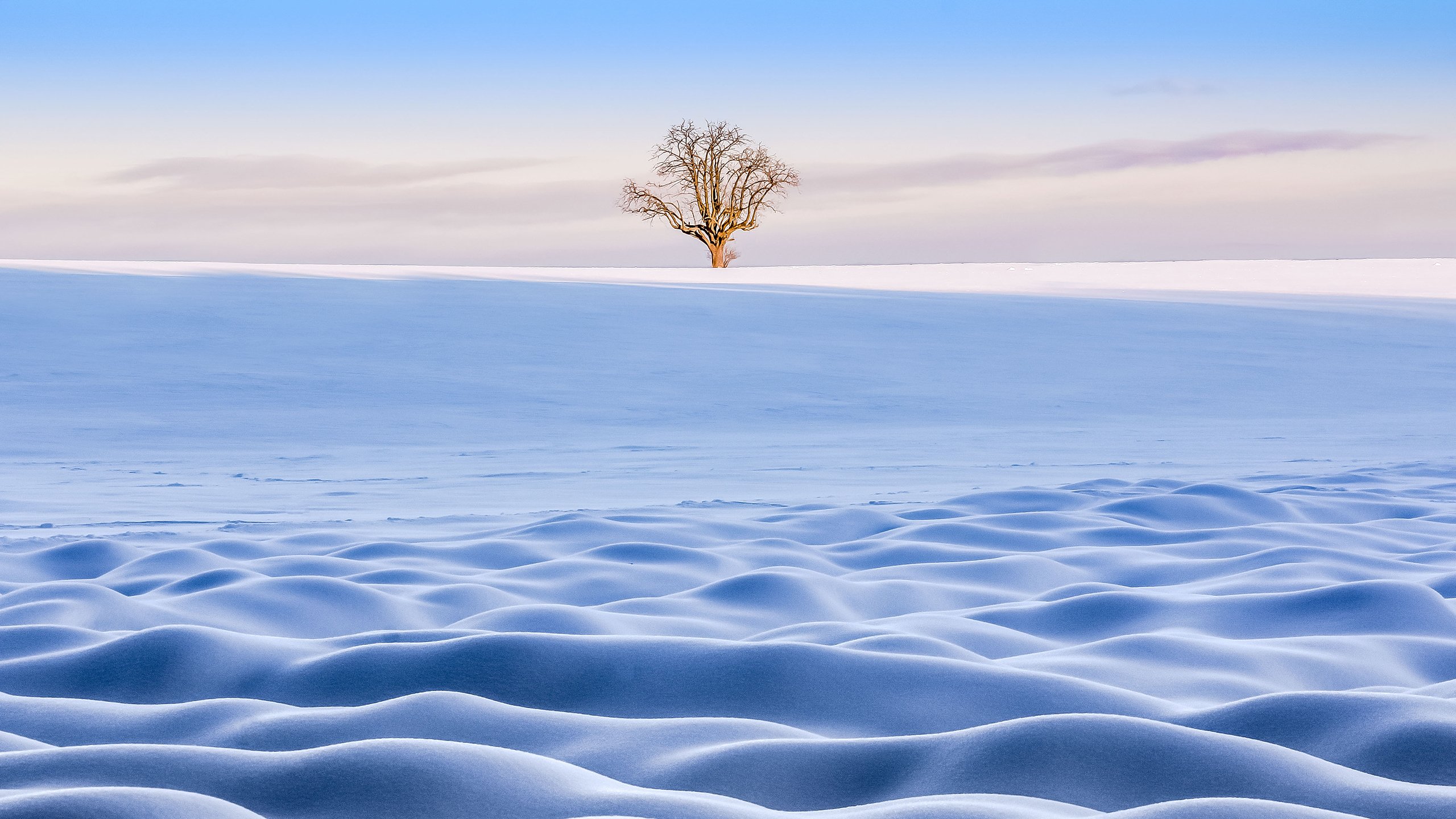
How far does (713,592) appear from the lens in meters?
2.78

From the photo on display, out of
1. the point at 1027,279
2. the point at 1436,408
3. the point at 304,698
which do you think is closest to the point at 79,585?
the point at 304,698

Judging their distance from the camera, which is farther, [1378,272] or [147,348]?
[1378,272]

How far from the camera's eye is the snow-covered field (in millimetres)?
1422

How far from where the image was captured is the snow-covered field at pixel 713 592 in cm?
142

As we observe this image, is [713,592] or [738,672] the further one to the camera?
[713,592]

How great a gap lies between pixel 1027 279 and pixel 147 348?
12.3 metres

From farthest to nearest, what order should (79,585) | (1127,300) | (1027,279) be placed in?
(1027,279)
(1127,300)
(79,585)

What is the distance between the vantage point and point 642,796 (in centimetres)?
131

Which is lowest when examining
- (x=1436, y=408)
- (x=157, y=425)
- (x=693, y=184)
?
(x=1436, y=408)

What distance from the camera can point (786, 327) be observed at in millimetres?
11117

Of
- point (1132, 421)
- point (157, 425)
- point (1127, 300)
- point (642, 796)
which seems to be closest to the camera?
point (642, 796)

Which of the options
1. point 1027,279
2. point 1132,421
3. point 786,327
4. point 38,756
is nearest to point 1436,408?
point 1132,421

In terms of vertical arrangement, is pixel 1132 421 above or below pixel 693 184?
below

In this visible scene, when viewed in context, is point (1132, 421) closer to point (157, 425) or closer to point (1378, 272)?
point (157, 425)
